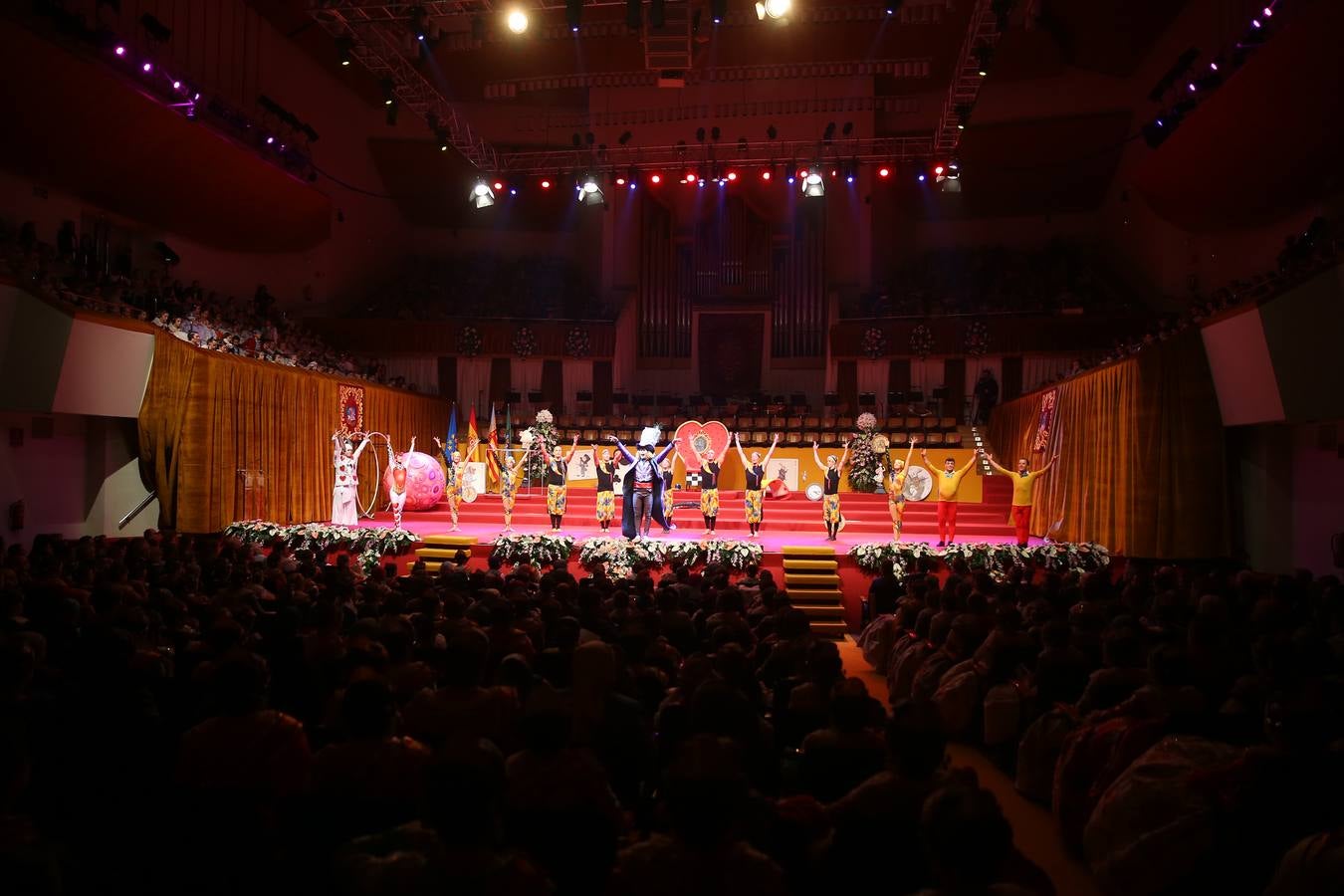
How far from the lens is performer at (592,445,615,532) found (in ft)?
47.8

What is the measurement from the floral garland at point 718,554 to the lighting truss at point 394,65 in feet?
31.3

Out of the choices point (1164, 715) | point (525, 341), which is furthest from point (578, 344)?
point (1164, 715)

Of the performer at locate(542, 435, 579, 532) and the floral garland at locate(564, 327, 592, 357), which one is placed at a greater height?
the floral garland at locate(564, 327, 592, 357)

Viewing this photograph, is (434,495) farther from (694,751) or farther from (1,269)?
(694,751)

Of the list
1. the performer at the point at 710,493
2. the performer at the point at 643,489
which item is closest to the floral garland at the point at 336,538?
the performer at the point at 643,489

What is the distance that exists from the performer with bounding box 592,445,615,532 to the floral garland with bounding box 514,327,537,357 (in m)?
9.97

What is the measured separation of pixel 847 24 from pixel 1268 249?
10.3 meters

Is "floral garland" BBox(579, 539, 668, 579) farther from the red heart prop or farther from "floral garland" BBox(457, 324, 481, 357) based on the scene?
"floral garland" BBox(457, 324, 481, 357)

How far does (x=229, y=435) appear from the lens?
555 inches

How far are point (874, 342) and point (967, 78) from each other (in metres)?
8.32

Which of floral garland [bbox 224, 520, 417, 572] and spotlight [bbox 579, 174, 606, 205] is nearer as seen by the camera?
floral garland [bbox 224, 520, 417, 572]

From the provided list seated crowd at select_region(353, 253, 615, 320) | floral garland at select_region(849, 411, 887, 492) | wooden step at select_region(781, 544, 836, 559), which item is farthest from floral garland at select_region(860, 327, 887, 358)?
wooden step at select_region(781, 544, 836, 559)

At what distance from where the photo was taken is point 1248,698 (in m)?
4.07

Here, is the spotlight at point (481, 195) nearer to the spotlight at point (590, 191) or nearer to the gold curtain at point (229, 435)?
the spotlight at point (590, 191)
